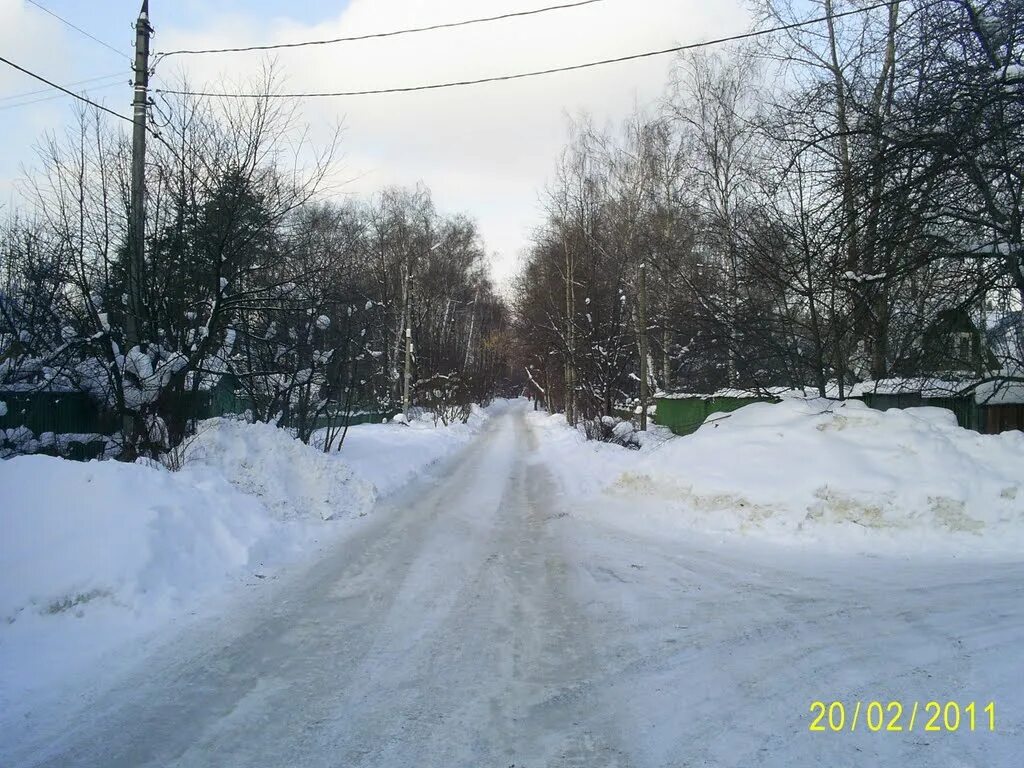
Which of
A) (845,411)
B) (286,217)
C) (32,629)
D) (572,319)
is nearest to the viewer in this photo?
(32,629)

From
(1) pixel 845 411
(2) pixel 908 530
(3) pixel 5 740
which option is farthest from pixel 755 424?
(3) pixel 5 740

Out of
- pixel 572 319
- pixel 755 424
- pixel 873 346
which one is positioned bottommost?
pixel 755 424

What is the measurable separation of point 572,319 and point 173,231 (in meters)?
16.4

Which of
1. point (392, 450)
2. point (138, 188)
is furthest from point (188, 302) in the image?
point (392, 450)

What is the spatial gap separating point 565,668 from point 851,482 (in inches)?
223

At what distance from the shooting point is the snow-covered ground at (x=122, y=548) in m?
5.00

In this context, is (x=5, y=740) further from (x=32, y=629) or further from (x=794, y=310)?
(x=794, y=310)

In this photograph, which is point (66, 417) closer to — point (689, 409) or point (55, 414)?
point (55, 414)

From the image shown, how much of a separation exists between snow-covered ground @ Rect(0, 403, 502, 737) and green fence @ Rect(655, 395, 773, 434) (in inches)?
578

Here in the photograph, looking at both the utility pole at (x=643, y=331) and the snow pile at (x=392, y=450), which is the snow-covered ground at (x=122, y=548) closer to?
the snow pile at (x=392, y=450)

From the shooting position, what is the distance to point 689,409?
980 inches

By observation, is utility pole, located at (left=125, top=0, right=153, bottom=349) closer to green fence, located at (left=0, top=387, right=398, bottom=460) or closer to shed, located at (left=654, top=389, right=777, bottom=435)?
green fence, located at (left=0, top=387, right=398, bottom=460)

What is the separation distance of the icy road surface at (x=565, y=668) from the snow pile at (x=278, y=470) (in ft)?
9.24

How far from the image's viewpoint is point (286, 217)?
1298 centimetres
